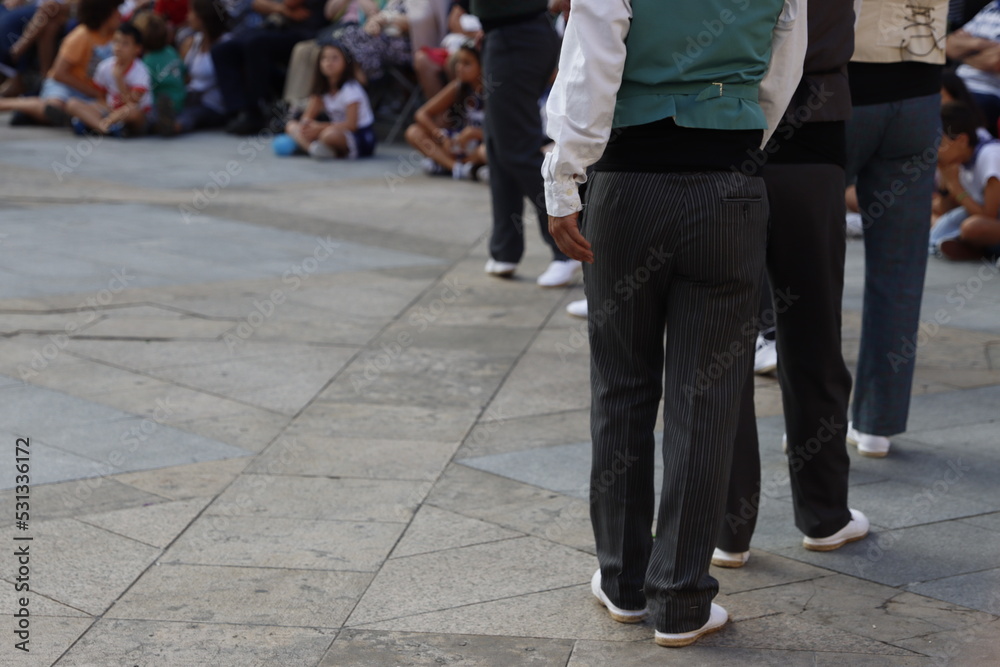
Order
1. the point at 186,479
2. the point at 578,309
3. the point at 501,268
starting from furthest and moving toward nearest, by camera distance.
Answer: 1. the point at 501,268
2. the point at 578,309
3. the point at 186,479

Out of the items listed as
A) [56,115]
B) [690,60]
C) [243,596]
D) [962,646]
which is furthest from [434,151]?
[962,646]

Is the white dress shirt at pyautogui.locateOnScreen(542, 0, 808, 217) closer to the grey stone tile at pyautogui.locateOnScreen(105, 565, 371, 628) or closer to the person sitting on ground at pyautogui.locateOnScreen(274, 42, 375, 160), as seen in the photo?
the grey stone tile at pyautogui.locateOnScreen(105, 565, 371, 628)

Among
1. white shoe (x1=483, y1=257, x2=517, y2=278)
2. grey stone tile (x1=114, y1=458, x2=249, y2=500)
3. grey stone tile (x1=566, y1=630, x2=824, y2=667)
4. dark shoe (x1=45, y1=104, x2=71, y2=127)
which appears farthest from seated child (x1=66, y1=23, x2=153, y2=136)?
grey stone tile (x1=566, y1=630, x2=824, y2=667)

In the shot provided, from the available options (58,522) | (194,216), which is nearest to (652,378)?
(58,522)

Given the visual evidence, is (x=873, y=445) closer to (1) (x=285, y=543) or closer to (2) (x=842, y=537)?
(2) (x=842, y=537)

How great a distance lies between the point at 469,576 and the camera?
342 cm

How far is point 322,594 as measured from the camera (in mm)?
3312

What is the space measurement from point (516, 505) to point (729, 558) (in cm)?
73

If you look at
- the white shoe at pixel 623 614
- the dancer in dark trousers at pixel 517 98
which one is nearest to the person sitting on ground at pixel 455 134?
the dancer in dark trousers at pixel 517 98

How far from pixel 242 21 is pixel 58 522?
10.6m

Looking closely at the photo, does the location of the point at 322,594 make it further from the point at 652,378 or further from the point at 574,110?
the point at 574,110

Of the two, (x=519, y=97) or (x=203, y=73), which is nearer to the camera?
(x=519, y=97)

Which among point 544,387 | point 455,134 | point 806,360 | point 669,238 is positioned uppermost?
point 669,238

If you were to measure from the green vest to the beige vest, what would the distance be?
1223mm
